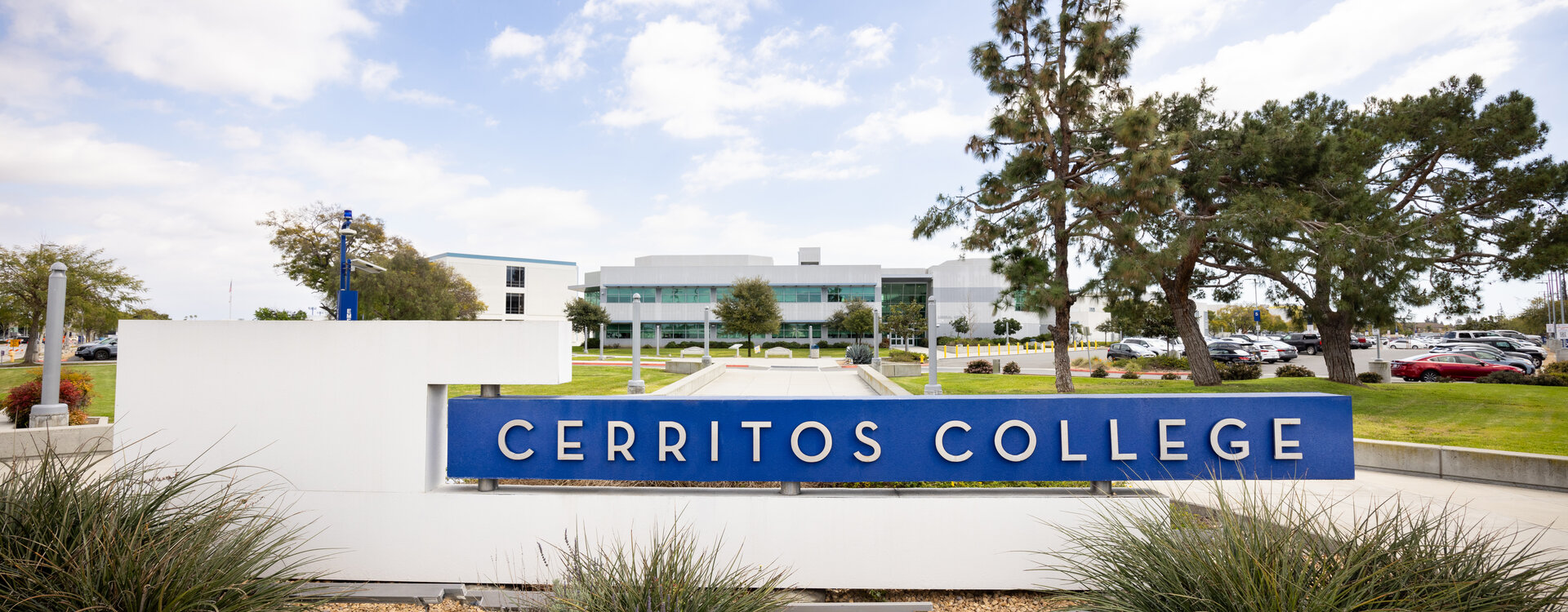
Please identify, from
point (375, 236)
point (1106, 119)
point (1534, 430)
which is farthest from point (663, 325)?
point (1534, 430)

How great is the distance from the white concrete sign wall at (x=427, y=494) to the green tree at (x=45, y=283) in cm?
3570

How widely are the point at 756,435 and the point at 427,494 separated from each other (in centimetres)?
223

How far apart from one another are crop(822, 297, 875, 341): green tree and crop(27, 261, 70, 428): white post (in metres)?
43.3

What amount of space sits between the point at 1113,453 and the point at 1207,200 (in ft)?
50.0

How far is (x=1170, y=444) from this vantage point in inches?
172

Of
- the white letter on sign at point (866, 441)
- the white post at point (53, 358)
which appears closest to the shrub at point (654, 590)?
the white letter on sign at point (866, 441)

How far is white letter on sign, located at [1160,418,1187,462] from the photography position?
4.36 m

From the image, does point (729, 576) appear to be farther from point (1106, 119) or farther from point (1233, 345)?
point (1233, 345)

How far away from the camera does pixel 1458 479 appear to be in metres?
7.93

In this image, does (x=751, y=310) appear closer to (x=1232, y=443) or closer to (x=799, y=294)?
(x=799, y=294)

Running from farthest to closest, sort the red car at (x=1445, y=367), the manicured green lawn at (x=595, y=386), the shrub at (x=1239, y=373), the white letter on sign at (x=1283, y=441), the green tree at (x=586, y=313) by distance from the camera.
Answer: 1. the green tree at (x=586, y=313)
2. the red car at (x=1445, y=367)
3. the shrub at (x=1239, y=373)
4. the manicured green lawn at (x=595, y=386)
5. the white letter on sign at (x=1283, y=441)

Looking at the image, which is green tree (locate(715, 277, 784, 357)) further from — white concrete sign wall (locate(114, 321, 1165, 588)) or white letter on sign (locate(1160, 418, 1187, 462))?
white letter on sign (locate(1160, 418, 1187, 462))

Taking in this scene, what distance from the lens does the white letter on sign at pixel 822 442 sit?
443 cm

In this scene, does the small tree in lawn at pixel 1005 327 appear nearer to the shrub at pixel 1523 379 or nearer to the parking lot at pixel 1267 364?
the parking lot at pixel 1267 364
